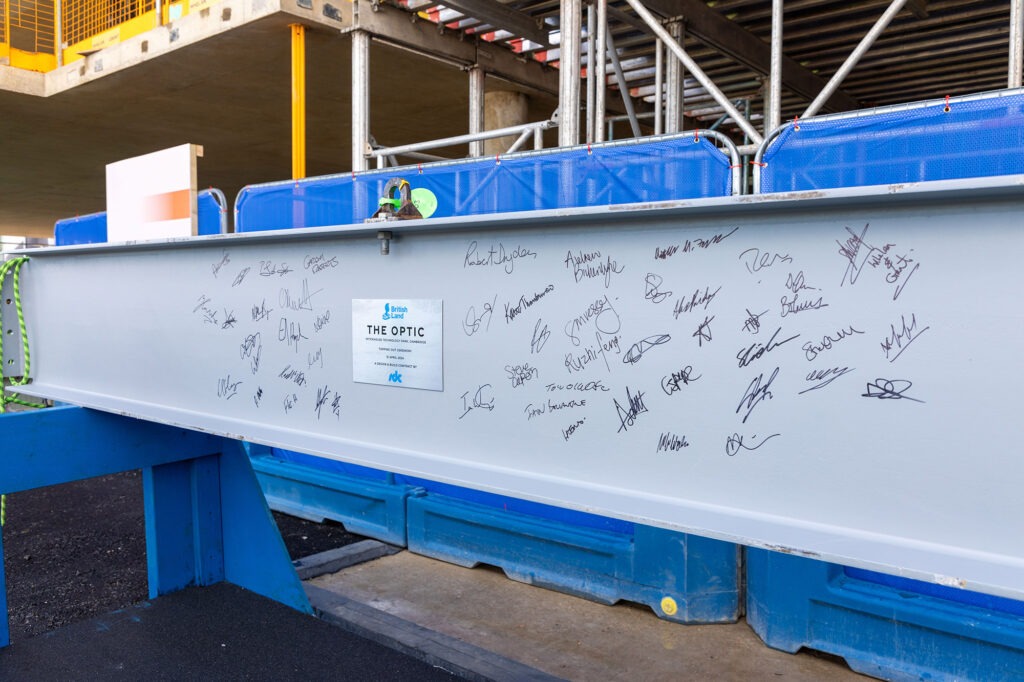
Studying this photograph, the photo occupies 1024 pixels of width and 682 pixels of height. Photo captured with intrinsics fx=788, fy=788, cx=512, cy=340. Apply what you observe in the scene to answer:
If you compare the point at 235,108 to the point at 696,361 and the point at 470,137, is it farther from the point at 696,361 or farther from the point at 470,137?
the point at 696,361

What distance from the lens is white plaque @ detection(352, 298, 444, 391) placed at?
2.65 meters

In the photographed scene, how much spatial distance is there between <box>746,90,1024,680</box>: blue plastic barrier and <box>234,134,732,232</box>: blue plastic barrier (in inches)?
17.8

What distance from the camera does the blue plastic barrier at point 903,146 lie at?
3303 millimetres

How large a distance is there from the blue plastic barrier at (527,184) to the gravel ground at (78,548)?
2.57m

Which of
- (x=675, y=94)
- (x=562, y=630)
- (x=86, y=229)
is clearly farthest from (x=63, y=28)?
(x=562, y=630)

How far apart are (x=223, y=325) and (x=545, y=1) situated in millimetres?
5708

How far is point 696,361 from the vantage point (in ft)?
6.72

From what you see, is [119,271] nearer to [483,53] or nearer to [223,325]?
[223,325]

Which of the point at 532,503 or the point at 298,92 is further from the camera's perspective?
the point at 298,92

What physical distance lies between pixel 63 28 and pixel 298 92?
541cm
